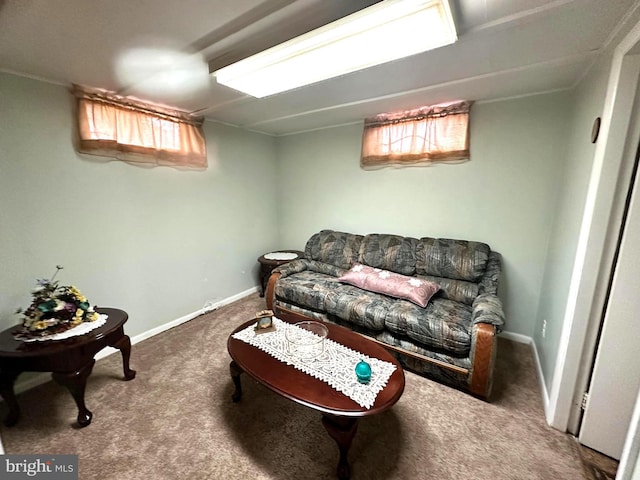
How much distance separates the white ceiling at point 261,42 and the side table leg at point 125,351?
6.10 feet

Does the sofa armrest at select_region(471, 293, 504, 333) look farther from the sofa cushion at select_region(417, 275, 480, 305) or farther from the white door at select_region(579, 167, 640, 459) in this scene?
the white door at select_region(579, 167, 640, 459)

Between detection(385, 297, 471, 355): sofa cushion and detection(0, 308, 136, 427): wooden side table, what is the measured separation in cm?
204

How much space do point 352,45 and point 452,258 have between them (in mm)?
1979

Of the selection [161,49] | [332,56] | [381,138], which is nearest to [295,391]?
[332,56]

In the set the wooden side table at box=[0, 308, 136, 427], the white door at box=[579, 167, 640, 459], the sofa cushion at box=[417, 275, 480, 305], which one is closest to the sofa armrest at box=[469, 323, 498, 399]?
the white door at box=[579, 167, 640, 459]

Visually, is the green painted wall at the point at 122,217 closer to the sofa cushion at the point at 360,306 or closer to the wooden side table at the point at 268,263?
the wooden side table at the point at 268,263

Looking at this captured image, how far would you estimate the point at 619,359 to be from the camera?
1.31m

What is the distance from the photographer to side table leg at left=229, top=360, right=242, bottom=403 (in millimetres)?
1686

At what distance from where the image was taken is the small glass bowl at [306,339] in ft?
5.04

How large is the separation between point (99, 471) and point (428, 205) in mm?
→ 3155

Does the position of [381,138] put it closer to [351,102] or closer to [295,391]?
[351,102]

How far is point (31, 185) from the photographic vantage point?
185cm

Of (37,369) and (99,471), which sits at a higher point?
(37,369)

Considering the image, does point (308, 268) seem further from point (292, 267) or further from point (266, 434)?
point (266, 434)
